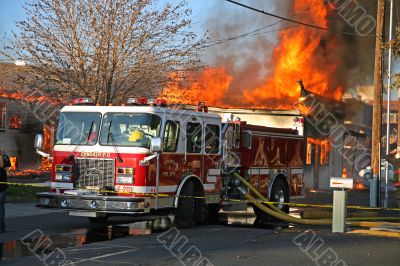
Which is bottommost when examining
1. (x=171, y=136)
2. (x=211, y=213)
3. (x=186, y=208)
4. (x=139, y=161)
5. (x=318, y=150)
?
(x=211, y=213)

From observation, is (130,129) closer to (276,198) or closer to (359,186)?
(276,198)

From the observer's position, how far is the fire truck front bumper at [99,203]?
10.6 meters

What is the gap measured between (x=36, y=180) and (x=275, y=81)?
11.4 meters

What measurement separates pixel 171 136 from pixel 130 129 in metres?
0.83

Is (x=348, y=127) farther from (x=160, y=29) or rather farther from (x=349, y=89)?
(x=160, y=29)

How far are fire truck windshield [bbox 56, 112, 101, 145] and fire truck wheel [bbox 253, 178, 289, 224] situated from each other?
5.21 m

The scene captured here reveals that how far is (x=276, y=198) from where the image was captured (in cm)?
1537

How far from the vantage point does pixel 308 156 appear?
90.0 feet

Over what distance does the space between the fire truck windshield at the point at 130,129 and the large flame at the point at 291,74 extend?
49.1 ft

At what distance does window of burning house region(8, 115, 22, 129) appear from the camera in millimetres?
29900

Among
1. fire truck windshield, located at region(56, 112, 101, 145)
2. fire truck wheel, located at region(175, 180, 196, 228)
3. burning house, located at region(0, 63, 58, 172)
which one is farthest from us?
burning house, located at region(0, 63, 58, 172)

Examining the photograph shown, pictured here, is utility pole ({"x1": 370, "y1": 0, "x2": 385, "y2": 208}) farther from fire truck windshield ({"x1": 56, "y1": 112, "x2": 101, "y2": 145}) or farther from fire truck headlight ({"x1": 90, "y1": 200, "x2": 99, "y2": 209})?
fire truck headlight ({"x1": 90, "y1": 200, "x2": 99, "y2": 209})

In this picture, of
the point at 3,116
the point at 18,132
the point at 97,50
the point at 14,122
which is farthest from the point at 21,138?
the point at 97,50

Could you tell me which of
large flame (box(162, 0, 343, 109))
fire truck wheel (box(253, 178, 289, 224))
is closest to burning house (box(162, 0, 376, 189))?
large flame (box(162, 0, 343, 109))
